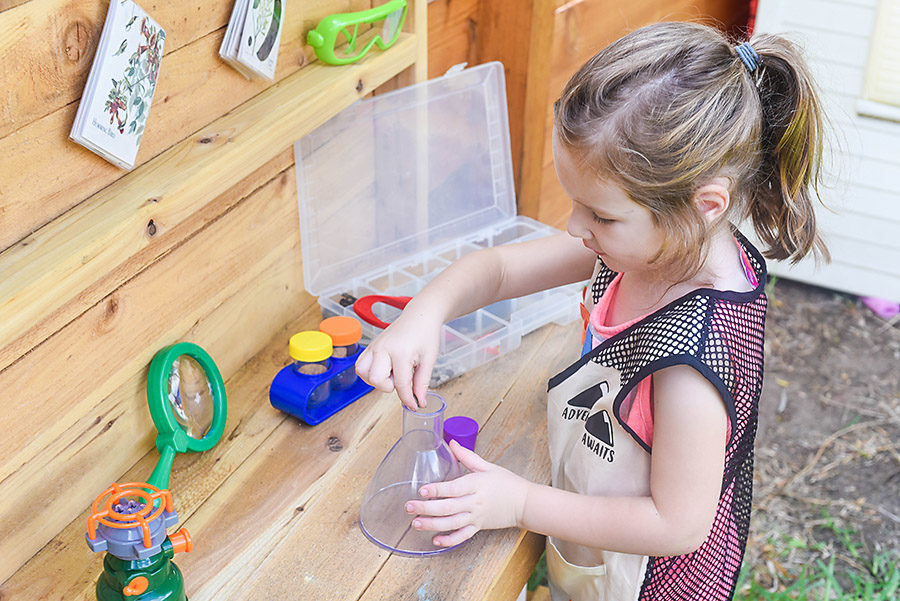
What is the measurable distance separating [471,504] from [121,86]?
499 millimetres

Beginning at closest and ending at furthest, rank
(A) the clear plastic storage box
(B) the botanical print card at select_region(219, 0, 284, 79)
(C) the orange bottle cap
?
(B) the botanical print card at select_region(219, 0, 284, 79)
(C) the orange bottle cap
(A) the clear plastic storage box

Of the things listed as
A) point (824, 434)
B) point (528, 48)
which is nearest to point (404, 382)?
point (528, 48)

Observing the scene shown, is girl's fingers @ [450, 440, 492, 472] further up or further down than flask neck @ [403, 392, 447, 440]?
further down

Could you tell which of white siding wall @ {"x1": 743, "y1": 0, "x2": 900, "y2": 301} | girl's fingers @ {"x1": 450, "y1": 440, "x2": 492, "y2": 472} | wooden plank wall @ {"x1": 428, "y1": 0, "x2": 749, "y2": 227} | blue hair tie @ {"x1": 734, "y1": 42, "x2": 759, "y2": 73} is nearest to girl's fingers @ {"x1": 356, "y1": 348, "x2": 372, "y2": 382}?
girl's fingers @ {"x1": 450, "y1": 440, "x2": 492, "y2": 472}

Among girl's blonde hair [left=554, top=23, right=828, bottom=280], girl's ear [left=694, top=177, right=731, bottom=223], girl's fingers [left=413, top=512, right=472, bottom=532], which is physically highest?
girl's blonde hair [left=554, top=23, right=828, bottom=280]

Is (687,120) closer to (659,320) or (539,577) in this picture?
(659,320)

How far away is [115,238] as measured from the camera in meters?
0.79

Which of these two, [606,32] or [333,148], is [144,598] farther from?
[606,32]

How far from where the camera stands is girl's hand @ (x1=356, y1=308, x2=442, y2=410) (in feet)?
2.95

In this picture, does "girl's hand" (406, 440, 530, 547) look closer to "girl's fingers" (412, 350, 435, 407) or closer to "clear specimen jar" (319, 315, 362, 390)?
"girl's fingers" (412, 350, 435, 407)

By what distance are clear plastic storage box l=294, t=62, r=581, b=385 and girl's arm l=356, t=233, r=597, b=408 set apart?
122mm

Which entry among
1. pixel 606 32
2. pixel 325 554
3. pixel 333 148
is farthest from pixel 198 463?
pixel 606 32

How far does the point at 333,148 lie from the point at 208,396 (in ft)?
1.22

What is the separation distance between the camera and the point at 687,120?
2.52 ft
